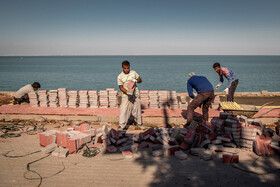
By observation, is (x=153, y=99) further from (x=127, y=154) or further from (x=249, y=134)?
(x=249, y=134)

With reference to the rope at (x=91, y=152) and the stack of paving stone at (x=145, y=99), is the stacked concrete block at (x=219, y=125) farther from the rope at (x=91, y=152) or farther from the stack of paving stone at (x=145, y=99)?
the stack of paving stone at (x=145, y=99)

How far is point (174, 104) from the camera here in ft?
28.7

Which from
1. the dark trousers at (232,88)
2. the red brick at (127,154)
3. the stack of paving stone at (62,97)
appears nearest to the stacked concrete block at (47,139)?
the red brick at (127,154)

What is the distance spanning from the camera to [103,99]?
356 inches

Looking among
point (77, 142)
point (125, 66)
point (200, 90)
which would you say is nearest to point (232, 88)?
point (200, 90)

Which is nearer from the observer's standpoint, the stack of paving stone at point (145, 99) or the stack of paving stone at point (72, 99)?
the stack of paving stone at point (145, 99)

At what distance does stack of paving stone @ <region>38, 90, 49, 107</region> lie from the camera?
9.26 metres

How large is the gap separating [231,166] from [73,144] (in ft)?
12.1

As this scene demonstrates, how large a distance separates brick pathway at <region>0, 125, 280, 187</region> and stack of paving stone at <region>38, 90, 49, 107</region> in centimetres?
428

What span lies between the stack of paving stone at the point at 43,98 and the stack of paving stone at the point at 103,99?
2.46m

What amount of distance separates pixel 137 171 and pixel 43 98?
262 inches

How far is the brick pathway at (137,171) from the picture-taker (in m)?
3.98

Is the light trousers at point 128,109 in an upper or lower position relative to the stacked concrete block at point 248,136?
upper

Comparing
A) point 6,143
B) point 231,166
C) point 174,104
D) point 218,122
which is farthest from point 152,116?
point 6,143
